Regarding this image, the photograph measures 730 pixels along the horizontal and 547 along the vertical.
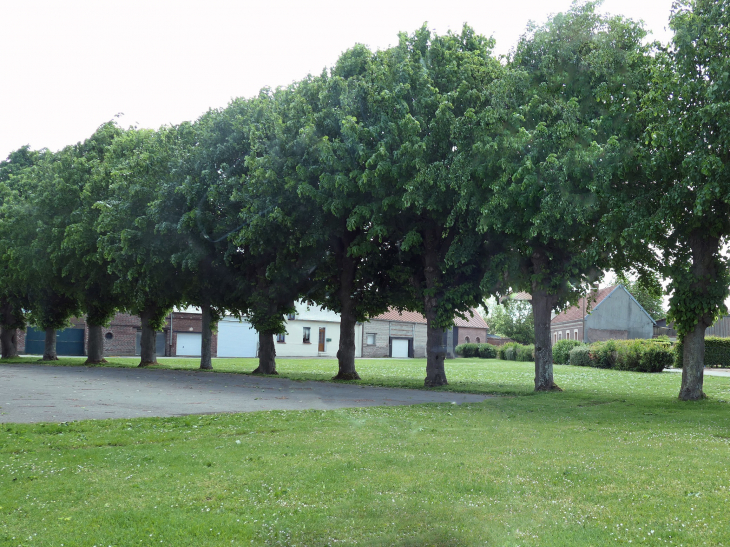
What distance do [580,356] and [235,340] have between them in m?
33.7

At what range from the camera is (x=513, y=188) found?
56.2 feet

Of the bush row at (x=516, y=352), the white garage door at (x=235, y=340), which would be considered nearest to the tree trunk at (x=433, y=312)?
the bush row at (x=516, y=352)

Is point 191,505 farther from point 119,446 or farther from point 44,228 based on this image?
point 44,228

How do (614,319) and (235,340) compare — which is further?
(614,319)

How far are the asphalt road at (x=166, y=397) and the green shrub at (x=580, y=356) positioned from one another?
106 ft

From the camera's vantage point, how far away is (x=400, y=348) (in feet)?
249

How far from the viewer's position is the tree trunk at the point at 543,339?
835 inches

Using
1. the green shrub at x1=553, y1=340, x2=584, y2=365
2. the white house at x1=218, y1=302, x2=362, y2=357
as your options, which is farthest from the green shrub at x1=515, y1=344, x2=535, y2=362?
the white house at x1=218, y1=302, x2=362, y2=357

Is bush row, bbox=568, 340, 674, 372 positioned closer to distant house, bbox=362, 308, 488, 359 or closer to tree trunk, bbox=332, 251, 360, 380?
tree trunk, bbox=332, 251, 360, 380

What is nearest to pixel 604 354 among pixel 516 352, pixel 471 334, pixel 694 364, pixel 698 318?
pixel 516 352

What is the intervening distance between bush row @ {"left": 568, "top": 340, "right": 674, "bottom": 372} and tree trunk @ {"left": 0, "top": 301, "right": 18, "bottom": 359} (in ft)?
135

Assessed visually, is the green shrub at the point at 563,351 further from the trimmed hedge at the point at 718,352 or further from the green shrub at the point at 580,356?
the trimmed hedge at the point at 718,352

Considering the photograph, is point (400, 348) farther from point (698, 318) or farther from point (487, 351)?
point (698, 318)

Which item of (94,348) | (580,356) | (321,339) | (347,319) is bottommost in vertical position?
(321,339)
